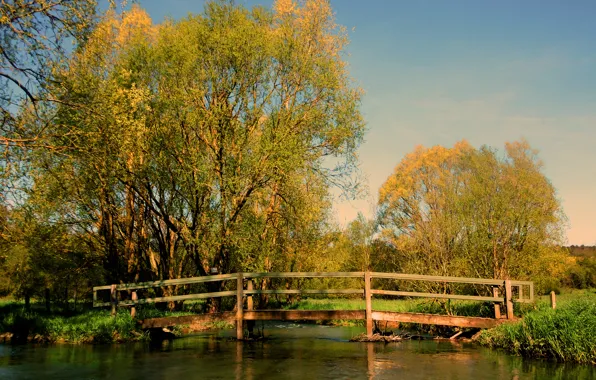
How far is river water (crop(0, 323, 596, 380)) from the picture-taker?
1215 centimetres

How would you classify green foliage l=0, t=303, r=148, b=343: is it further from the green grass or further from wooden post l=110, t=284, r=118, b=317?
the green grass

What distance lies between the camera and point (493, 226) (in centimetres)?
3059

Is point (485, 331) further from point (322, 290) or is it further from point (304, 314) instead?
point (304, 314)

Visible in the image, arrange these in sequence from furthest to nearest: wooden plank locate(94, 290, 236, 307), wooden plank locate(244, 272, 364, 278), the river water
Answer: wooden plank locate(94, 290, 236, 307) < wooden plank locate(244, 272, 364, 278) < the river water

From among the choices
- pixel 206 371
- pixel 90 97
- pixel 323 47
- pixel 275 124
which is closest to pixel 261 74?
pixel 275 124

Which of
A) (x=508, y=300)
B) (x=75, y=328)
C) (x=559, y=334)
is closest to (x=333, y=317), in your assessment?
(x=508, y=300)

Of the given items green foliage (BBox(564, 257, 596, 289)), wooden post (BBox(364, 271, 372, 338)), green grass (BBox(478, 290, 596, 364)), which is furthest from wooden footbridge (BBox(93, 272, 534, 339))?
green foliage (BBox(564, 257, 596, 289))

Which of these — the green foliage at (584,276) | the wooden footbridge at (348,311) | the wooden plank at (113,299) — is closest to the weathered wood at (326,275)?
the wooden footbridge at (348,311)

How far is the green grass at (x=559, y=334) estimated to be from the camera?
1348cm

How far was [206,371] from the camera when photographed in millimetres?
12766

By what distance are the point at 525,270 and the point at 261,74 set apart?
20076 millimetres

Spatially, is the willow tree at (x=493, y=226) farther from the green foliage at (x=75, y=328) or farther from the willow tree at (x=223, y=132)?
the green foliage at (x=75, y=328)

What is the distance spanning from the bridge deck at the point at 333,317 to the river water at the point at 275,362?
829 mm

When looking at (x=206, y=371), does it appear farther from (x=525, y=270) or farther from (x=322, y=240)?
(x=525, y=270)
